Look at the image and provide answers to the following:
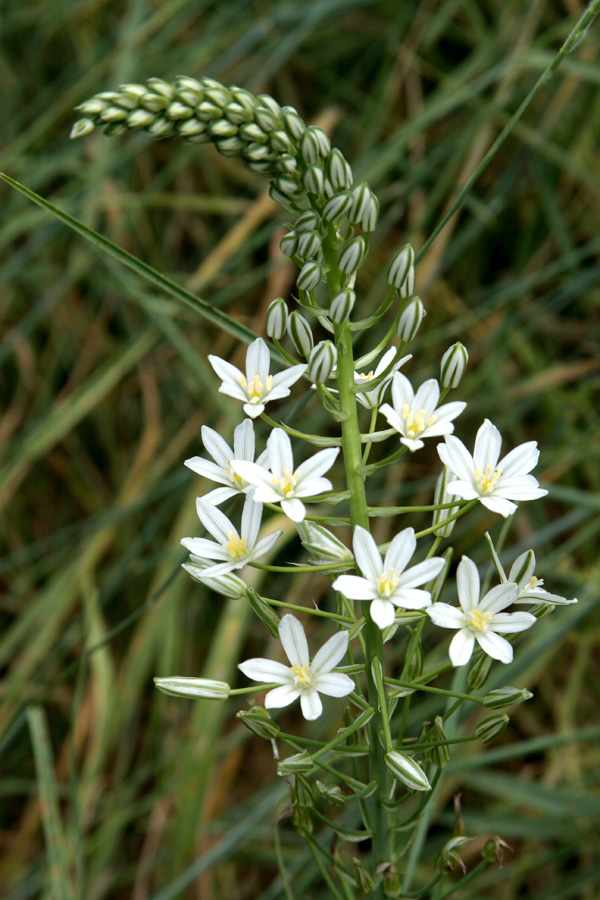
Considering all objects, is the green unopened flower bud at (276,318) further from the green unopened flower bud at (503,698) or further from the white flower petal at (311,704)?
the green unopened flower bud at (503,698)

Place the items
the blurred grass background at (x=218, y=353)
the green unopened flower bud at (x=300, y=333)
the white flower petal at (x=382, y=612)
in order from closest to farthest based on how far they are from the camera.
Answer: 1. the white flower petal at (x=382, y=612)
2. the green unopened flower bud at (x=300, y=333)
3. the blurred grass background at (x=218, y=353)

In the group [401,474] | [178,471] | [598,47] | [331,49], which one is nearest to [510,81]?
[598,47]

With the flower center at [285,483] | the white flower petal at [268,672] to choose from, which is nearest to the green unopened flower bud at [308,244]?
the flower center at [285,483]

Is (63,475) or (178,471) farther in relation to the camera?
(63,475)

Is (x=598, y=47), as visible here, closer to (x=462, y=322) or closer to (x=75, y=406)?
(x=462, y=322)

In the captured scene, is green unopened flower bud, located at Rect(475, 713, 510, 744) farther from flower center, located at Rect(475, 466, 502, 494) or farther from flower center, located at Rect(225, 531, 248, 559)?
flower center, located at Rect(225, 531, 248, 559)

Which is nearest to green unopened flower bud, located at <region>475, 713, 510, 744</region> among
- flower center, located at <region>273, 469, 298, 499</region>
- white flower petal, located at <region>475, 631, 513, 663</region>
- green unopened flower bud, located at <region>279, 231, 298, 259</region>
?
white flower petal, located at <region>475, 631, 513, 663</region>

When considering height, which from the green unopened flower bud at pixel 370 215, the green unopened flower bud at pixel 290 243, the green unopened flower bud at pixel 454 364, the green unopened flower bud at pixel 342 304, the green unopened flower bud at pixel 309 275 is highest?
the green unopened flower bud at pixel 370 215
